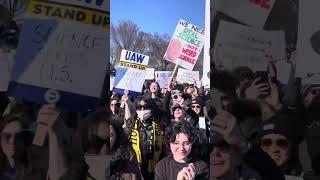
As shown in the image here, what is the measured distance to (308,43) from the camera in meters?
3.10

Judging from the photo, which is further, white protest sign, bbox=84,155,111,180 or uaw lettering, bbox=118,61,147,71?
uaw lettering, bbox=118,61,147,71

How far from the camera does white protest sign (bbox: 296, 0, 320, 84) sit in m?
3.09

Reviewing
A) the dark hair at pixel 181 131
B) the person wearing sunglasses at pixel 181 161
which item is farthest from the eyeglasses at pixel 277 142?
the dark hair at pixel 181 131

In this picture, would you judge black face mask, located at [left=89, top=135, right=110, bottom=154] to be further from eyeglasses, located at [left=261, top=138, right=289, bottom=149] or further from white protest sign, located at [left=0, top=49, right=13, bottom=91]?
eyeglasses, located at [left=261, top=138, right=289, bottom=149]

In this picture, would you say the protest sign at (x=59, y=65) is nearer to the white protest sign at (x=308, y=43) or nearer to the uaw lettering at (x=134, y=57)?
the white protest sign at (x=308, y=43)

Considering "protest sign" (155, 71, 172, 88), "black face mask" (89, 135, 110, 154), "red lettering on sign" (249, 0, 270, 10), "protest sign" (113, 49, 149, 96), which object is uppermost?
"protest sign" (155, 71, 172, 88)

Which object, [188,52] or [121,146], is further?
[188,52]

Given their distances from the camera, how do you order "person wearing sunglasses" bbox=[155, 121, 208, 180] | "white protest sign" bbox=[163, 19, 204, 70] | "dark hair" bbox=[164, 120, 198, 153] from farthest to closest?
"white protest sign" bbox=[163, 19, 204, 70] < "dark hair" bbox=[164, 120, 198, 153] < "person wearing sunglasses" bbox=[155, 121, 208, 180]

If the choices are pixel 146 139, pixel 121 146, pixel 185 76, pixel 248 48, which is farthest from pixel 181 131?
pixel 185 76

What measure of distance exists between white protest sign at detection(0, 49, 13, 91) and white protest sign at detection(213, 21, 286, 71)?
1.18 metres

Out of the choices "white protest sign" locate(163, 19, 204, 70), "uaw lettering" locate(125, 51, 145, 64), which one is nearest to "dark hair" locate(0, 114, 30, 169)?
"uaw lettering" locate(125, 51, 145, 64)

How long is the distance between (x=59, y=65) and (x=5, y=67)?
12.0 inches

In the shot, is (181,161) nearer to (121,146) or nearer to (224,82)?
(121,146)

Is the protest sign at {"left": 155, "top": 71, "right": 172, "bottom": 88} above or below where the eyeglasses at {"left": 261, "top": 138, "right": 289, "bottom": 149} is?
above
